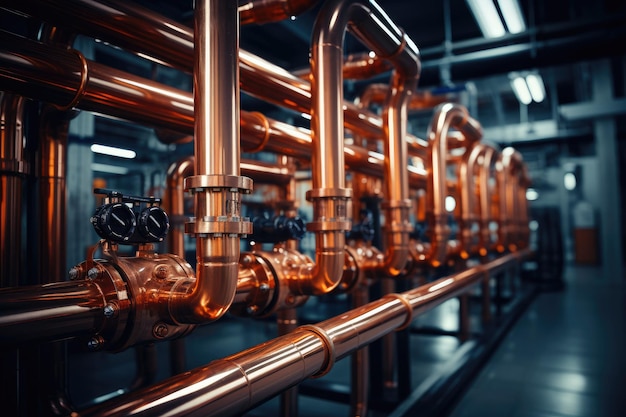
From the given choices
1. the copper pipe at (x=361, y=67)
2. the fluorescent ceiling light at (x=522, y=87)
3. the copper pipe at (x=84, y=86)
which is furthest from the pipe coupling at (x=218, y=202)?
the fluorescent ceiling light at (x=522, y=87)

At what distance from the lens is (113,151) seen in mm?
1345

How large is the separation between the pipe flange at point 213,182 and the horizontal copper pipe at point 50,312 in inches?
9.8

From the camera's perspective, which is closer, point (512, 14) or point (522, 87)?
point (512, 14)

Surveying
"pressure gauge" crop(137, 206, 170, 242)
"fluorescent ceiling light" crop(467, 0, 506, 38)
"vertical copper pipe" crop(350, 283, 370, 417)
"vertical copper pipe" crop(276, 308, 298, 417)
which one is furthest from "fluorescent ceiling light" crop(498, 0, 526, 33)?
"pressure gauge" crop(137, 206, 170, 242)

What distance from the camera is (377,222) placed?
2.21 meters

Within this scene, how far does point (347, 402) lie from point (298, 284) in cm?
107

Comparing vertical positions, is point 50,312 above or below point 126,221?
below

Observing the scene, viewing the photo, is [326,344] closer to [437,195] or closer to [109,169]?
[109,169]

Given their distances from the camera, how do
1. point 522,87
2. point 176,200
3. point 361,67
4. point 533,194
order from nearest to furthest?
point 176,200 < point 361,67 < point 522,87 < point 533,194

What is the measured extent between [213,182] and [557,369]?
105 inches

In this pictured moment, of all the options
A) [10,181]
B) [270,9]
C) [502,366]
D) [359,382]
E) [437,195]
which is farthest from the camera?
[502,366]

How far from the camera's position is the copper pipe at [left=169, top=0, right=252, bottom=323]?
77cm

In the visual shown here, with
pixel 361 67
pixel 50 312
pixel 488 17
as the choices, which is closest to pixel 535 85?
pixel 488 17

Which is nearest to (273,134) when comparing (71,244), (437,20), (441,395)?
(71,244)
